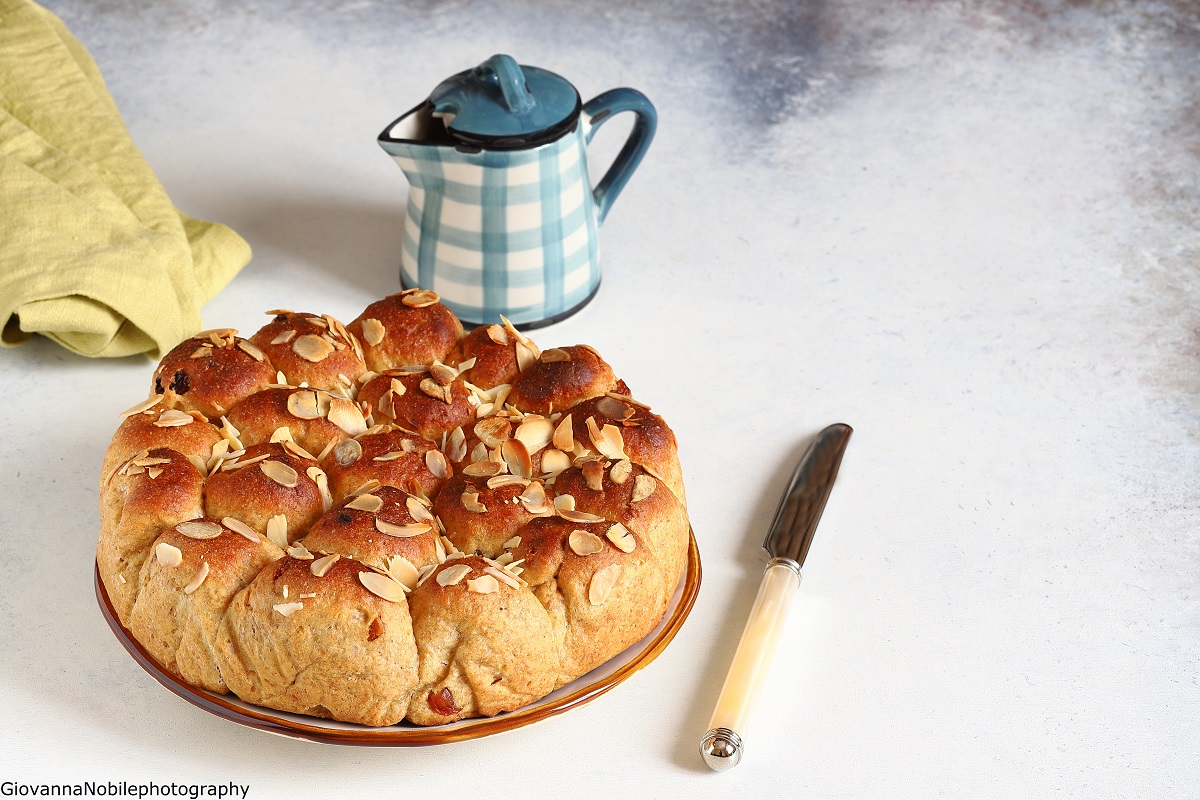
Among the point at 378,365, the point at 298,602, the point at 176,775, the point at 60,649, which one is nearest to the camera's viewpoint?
the point at 298,602

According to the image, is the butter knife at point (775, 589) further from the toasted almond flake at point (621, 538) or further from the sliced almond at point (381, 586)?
the sliced almond at point (381, 586)

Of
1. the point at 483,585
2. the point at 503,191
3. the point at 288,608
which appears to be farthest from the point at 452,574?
the point at 503,191

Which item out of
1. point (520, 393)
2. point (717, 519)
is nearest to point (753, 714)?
point (717, 519)

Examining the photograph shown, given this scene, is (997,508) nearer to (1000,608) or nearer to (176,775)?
(1000,608)

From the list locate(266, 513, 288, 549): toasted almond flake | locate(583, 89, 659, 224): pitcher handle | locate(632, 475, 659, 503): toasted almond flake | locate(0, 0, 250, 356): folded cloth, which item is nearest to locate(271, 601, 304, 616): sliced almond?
locate(266, 513, 288, 549): toasted almond flake

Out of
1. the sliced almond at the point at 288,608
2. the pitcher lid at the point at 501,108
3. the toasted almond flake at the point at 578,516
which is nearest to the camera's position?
the sliced almond at the point at 288,608

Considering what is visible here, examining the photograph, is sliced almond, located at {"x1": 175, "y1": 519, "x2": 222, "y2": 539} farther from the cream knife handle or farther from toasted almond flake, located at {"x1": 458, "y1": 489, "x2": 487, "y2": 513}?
the cream knife handle

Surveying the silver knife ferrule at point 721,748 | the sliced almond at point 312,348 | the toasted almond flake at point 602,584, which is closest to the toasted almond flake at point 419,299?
the sliced almond at point 312,348
